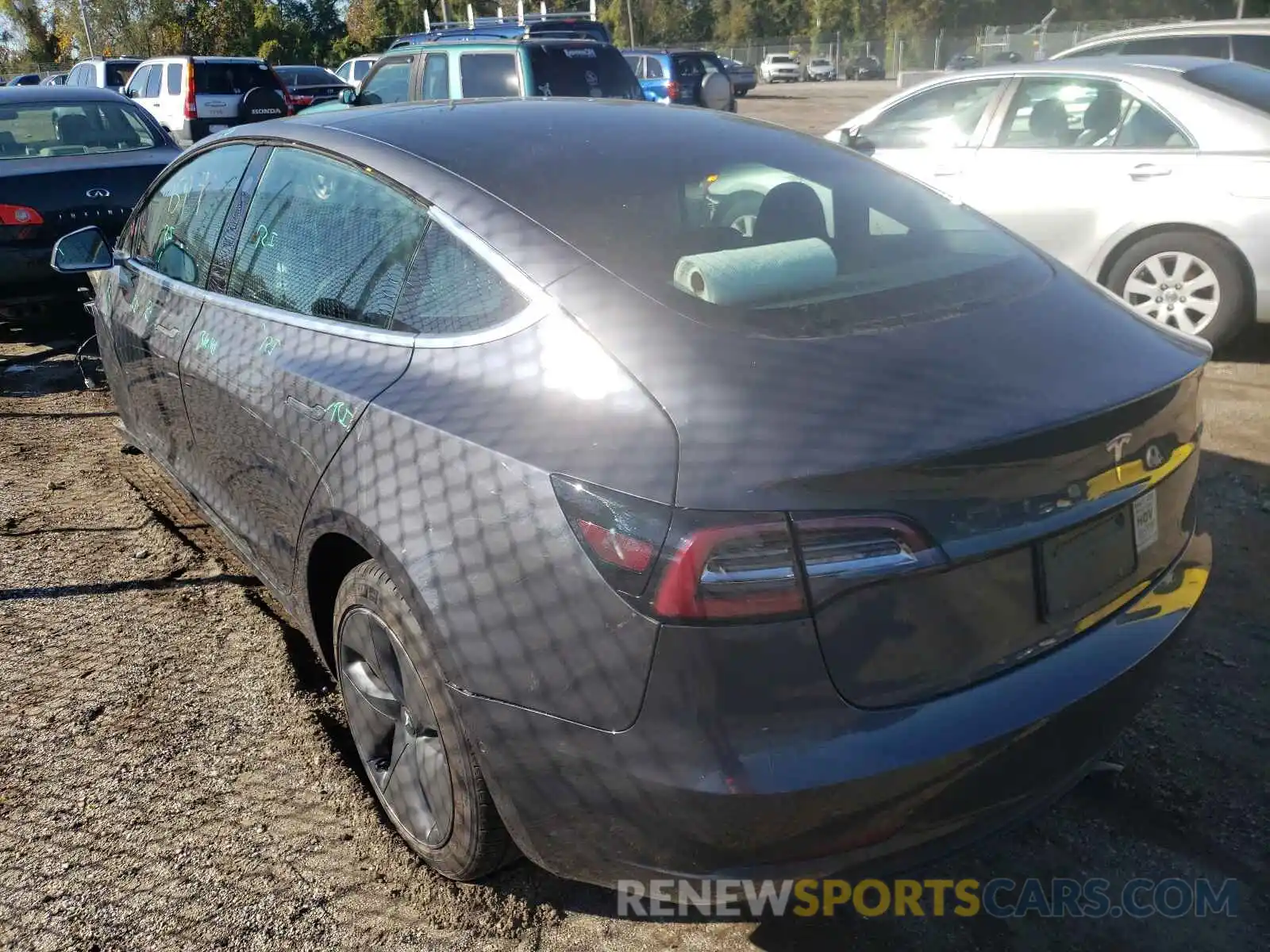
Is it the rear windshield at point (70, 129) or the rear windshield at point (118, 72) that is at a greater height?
the rear windshield at point (118, 72)

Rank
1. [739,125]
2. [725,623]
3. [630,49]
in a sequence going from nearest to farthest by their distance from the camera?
[725,623]
[739,125]
[630,49]

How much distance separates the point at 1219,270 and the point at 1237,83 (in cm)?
116

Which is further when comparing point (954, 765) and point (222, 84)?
point (222, 84)

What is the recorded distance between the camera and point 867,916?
2.43 metres

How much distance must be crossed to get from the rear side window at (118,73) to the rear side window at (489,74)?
13.8m

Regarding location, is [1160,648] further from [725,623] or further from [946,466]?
[725,623]

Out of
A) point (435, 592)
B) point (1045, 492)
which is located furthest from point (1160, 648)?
point (435, 592)

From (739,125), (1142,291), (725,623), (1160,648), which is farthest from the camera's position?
(1142,291)

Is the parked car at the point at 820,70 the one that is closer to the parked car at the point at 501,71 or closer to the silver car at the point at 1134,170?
the parked car at the point at 501,71

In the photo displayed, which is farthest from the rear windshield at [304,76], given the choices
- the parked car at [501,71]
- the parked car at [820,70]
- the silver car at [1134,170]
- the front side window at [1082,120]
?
the parked car at [820,70]

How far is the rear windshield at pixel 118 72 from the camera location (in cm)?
2197

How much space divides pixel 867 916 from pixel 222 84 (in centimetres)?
1902

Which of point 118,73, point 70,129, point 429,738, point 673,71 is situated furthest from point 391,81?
point 118,73

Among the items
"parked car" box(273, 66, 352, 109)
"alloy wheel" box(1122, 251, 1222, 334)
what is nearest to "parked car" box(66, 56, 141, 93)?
"parked car" box(273, 66, 352, 109)
